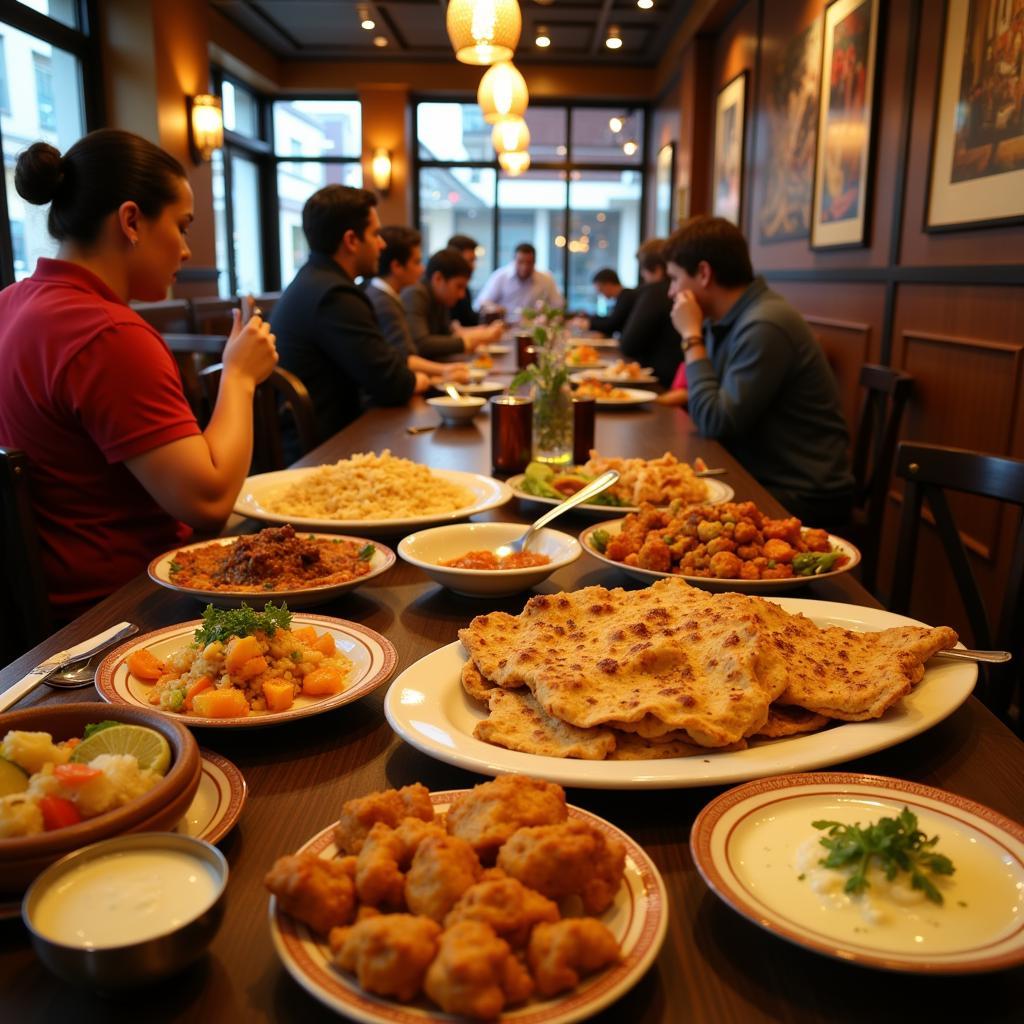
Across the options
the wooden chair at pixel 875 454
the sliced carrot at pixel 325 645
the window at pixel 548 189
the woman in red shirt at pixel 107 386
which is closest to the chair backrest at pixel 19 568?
the woman in red shirt at pixel 107 386

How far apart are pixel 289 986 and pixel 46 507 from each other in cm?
141

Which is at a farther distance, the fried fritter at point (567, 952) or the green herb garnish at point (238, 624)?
the green herb garnish at point (238, 624)

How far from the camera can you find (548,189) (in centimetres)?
1196

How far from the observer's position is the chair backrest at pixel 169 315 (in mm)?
6593

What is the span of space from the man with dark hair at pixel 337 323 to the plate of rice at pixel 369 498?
169 centimetres

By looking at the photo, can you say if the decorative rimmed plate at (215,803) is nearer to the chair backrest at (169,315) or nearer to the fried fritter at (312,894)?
the fried fritter at (312,894)

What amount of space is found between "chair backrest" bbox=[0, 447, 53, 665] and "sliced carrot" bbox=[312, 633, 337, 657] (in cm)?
77

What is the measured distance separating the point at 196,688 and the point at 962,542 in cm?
140

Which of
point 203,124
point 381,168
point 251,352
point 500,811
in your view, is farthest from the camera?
point 381,168

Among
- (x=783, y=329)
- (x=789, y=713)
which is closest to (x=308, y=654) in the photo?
(x=789, y=713)

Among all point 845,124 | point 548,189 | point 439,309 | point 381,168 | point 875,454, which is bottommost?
point 875,454

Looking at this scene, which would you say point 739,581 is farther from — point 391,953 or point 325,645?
point 391,953

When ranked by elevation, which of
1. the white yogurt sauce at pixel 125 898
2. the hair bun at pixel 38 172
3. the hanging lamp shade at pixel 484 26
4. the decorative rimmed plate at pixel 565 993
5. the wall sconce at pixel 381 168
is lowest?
the decorative rimmed plate at pixel 565 993

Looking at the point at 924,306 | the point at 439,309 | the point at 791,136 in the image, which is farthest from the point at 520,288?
the point at 924,306
